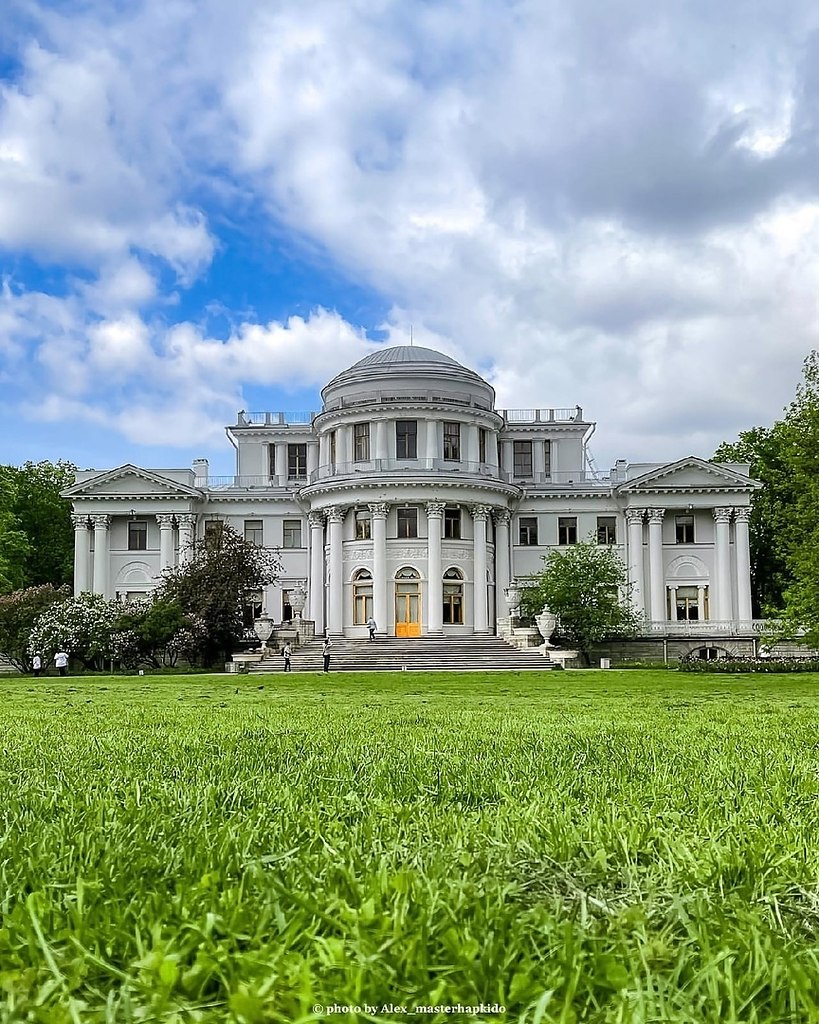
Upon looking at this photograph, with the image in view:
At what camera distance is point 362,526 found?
173 ft

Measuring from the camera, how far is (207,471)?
60.0 meters

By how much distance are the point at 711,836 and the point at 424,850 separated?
1.05m

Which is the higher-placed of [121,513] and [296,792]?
[121,513]

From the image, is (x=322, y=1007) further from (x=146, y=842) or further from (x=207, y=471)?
(x=207, y=471)

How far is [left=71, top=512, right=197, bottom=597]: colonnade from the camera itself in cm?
5600

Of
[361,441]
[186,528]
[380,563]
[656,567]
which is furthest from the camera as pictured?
[186,528]

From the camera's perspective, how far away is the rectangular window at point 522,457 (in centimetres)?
6031

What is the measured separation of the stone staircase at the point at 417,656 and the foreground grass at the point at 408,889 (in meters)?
34.2

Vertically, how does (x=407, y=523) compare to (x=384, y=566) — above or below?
above

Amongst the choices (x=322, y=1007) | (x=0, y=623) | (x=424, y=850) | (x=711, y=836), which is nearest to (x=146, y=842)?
(x=424, y=850)

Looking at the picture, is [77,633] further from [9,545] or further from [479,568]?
[479,568]

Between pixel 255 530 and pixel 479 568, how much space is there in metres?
14.4

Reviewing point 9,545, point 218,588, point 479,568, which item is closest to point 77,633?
point 218,588

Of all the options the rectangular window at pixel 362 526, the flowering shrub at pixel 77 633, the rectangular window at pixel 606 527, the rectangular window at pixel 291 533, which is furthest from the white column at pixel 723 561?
the flowering shrub at pixel 77 633
